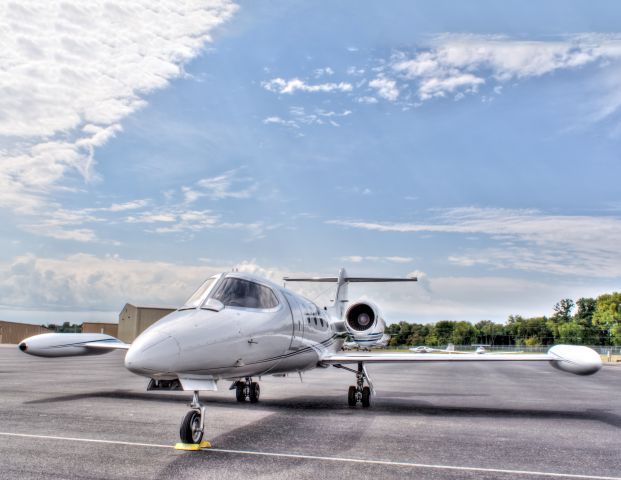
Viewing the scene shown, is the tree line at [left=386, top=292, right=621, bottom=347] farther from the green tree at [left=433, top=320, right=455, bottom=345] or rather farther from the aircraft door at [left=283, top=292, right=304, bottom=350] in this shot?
the aircraft door at [left=283, top=292, right=304, bottom=350]

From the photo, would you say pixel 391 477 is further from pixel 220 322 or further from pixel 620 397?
pixel 620 397

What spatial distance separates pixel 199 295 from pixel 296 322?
10.5 feet

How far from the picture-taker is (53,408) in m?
12.1

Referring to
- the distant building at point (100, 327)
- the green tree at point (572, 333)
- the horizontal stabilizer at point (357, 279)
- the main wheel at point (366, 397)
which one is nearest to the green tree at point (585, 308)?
the green tree at point (572, 333)

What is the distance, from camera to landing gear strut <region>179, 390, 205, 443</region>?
7.83 meters

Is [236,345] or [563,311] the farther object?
[563,311]

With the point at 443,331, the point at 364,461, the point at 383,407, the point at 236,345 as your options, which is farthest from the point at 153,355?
the point at 443,331

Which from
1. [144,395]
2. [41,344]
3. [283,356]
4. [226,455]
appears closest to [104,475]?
[226,455]

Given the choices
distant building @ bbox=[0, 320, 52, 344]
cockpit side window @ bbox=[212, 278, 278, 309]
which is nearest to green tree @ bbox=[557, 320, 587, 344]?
distant building @ bbox=[0, 320, 52, 344]

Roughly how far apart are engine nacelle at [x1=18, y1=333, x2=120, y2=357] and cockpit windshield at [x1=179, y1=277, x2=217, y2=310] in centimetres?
767

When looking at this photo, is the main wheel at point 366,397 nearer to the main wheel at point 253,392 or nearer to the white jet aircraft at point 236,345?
the white jet aircraft at point 236,345

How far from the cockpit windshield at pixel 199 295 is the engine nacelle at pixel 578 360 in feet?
29.0

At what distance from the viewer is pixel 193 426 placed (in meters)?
7.98

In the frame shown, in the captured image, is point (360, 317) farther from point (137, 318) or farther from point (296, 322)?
point (137, 318)
